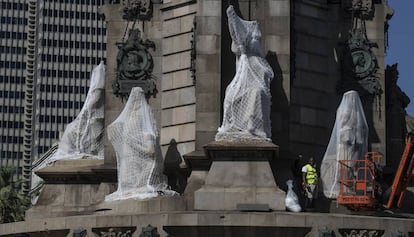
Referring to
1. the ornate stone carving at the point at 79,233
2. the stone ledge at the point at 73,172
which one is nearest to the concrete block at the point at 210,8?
the stone ledge at the point at 73,172

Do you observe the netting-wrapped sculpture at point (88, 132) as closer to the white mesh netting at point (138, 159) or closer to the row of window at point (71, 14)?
the white mesh netting at point (138, 159)

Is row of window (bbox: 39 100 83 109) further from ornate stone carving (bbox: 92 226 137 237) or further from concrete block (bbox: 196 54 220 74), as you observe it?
ornate stone carving (bbox: 92 226 137 237)

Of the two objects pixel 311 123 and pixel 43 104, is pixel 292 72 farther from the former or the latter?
pixel 43 104

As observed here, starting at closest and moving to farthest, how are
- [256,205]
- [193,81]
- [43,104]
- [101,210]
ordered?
[256,205]
[101,210]
[193,81]
[43,104]

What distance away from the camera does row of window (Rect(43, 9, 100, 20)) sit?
498 feet

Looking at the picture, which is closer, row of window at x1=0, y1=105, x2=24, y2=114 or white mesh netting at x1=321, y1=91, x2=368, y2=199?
white mesh netting at x1=321, y1=91, x2=368, y2=199

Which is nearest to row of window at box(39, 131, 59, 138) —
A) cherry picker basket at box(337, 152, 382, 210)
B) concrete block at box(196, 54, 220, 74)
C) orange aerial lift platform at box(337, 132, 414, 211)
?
concrete block at box(196, 54, 220, 74)

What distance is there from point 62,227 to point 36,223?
1.28 meters

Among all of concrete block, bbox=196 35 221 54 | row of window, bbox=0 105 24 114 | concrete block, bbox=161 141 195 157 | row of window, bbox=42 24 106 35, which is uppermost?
row of window, bbox=42 24 106 35

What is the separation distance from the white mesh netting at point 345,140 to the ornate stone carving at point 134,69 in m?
6.66

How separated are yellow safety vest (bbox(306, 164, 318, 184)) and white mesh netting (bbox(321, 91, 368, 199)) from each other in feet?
4.01

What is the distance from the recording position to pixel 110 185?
41125mm

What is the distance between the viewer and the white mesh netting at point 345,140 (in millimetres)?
38875

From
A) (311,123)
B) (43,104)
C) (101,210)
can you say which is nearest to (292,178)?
(311,123)
